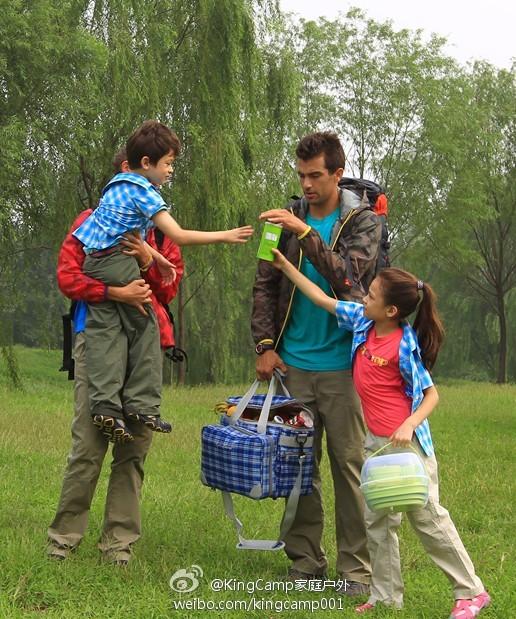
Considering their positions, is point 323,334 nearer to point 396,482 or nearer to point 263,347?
point 263,347

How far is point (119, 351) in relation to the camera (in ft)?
15.1

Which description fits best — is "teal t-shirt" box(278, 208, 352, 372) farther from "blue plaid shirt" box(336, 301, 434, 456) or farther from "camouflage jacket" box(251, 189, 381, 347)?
"blue plaid shirt" box(336, 301, 434, 456)

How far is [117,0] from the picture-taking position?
624 inches

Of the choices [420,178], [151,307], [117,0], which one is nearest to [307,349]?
[151,307]

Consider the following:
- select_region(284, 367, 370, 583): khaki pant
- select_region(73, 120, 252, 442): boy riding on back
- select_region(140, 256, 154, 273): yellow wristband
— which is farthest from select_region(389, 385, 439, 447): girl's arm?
select_region(140, 256, 154, 273): yellow wristband

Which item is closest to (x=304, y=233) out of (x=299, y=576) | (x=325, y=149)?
(x=325, y=149)

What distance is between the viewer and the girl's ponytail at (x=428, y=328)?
14.3 ft

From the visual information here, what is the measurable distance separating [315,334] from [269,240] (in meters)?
0.55

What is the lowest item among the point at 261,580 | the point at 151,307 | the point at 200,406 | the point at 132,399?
the point at 200,406

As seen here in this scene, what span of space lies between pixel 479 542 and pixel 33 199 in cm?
1016

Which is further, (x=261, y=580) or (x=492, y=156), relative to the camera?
(x=492, y=156)

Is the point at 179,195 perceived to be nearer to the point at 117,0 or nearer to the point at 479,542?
the point at 117,0

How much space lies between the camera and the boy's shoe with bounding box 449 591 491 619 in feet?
13.6

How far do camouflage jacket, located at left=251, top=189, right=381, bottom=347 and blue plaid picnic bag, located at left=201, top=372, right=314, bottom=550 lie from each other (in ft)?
1.03
